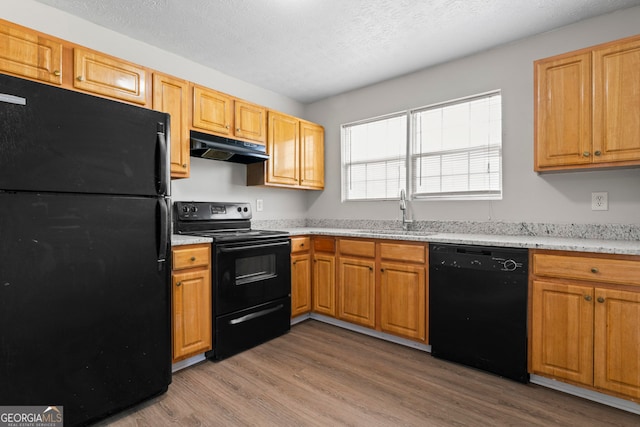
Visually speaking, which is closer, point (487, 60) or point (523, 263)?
point (523, 263)

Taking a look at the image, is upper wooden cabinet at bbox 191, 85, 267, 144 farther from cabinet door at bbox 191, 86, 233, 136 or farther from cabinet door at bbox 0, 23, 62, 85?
cabinet door at bbox 0, 23, 62, 85

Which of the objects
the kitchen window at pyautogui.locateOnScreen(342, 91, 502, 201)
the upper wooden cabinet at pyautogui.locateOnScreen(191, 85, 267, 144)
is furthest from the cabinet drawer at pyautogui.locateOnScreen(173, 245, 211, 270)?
the kitchen window at pyautogui.locateOnScreen(342, 91, 502, 201)

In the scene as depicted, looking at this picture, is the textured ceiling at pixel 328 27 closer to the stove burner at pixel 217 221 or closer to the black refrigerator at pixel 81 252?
the black refrigerator at pixel 81 252

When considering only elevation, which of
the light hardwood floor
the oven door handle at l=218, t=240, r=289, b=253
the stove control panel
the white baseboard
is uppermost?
the stove control panel

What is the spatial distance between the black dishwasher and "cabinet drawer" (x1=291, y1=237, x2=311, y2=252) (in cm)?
129

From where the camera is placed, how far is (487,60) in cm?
288

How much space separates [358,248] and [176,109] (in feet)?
6.36

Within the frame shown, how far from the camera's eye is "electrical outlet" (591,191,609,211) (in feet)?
7.66

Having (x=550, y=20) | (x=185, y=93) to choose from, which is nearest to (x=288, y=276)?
(x=185, y=93)

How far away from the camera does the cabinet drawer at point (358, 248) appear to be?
292 cm

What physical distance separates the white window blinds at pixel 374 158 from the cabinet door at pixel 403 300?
3.42 feet

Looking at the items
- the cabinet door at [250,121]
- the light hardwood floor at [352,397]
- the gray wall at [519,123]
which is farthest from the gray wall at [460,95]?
the light hardwood floor at [352,397]

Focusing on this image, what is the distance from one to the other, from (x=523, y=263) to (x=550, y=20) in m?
1.83

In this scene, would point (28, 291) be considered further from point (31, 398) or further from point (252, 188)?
point (252, 188)
